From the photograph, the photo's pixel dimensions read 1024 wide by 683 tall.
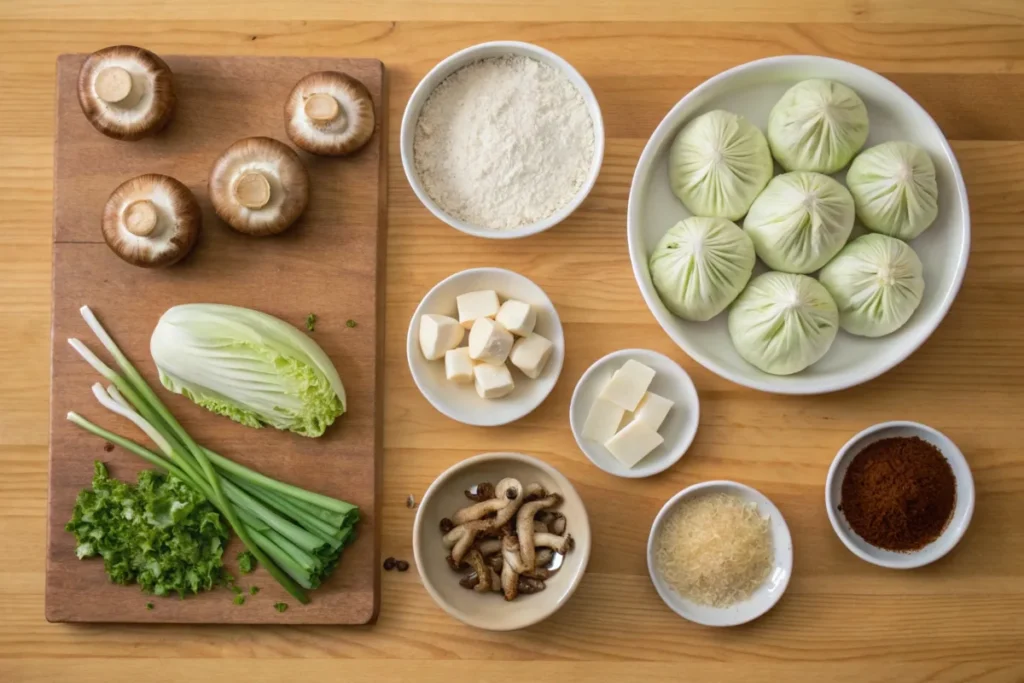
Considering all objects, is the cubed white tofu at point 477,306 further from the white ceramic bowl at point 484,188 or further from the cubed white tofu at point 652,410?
the cubed white tofu at point 652,410

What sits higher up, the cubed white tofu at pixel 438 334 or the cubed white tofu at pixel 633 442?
the cubed white tofu at pixel 438 334

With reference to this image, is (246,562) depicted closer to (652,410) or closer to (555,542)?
(555,542)

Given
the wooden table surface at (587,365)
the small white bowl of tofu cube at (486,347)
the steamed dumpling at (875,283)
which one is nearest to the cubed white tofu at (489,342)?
the small white bowl of tofu cube at (486,347)

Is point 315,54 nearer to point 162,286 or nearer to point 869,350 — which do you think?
point 162,286

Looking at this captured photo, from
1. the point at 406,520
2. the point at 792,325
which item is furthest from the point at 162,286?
the point at 792,325

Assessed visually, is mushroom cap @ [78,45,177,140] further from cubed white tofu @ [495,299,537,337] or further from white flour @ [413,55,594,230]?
cubed white tofu @ [495,299,537,337]
